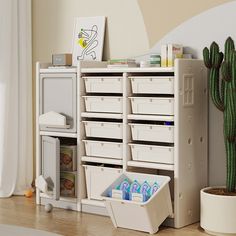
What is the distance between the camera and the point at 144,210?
341cm

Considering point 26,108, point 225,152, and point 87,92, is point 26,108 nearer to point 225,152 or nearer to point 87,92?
point 87,92

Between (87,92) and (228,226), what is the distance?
1300 mm

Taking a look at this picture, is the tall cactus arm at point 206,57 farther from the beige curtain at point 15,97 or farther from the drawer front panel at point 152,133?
the beige curtain at point 15,97

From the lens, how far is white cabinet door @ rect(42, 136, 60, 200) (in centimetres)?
397

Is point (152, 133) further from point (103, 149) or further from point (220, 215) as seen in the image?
point (220, 215)

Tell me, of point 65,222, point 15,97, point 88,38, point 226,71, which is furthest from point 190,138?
point 15,97

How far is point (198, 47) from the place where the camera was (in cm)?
384

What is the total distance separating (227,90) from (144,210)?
0.84 m

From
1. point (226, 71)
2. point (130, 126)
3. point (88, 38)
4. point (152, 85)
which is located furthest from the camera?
point (88, 38)

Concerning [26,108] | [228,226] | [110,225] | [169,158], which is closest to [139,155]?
[169,158]

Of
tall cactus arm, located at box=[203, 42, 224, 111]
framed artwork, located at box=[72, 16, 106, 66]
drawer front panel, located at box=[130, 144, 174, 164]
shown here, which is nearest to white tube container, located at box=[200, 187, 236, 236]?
drawer front panel, located at box=[130, 144, 174, 164]

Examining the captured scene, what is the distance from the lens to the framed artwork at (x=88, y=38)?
4285 mm

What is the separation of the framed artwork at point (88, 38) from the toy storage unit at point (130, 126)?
21cm

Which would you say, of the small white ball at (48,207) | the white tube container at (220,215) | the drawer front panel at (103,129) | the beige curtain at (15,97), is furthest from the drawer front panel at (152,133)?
the beige curtain at (15,97)
